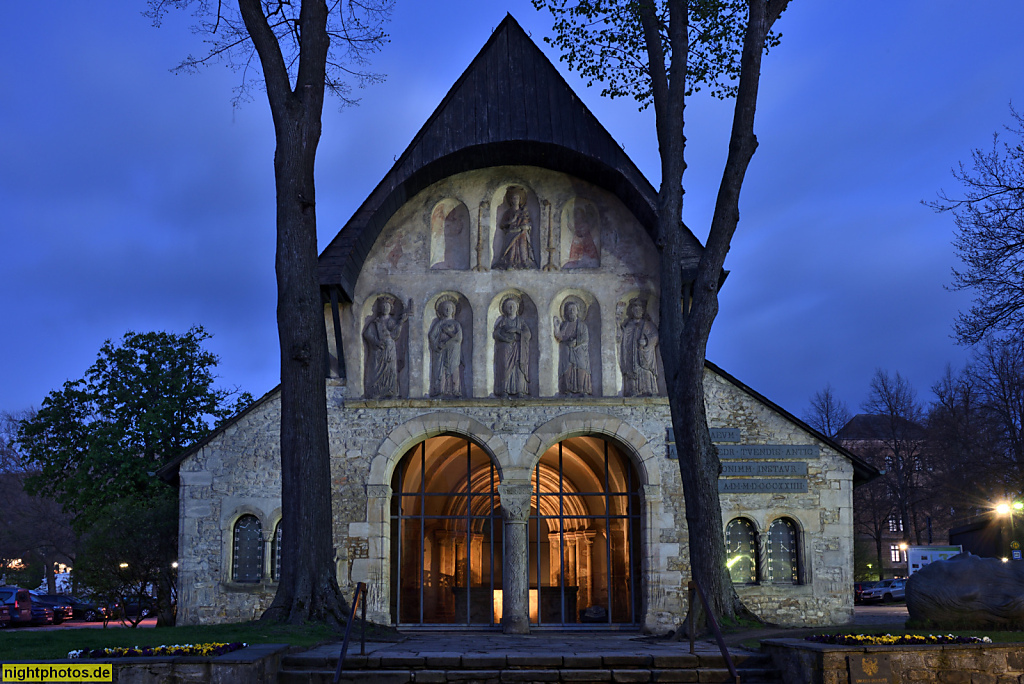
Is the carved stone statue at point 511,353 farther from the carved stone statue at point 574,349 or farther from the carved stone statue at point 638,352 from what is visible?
the carved stone statue at point 638,352

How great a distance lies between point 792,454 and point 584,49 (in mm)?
8379

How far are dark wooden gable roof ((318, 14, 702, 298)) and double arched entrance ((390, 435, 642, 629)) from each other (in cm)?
439

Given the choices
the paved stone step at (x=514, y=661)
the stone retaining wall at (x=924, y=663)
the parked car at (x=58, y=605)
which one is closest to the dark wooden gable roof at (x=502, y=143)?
the paved stone step at (x=514, y=661)

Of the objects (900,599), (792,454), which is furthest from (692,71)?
(900,599)

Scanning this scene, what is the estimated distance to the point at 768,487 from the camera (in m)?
16.4

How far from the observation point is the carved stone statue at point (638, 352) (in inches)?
666

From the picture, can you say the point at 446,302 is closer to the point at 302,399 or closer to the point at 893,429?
the point at 302,399

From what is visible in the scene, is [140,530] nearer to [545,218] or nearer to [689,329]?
[545,218]

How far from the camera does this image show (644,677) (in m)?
9.59

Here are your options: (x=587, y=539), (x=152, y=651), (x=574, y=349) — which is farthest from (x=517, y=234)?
(x=587, y=539)

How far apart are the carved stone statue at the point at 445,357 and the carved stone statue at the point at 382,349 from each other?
0.65 metres

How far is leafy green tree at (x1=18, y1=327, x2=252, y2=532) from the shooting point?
2377 centimetres

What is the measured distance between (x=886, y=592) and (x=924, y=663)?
92.0 ft

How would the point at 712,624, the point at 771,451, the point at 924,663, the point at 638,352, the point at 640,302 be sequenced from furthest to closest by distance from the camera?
the point at 640,302, the point at 638,352, the point at 771,451, the point at 712,624, the point at 924,663
